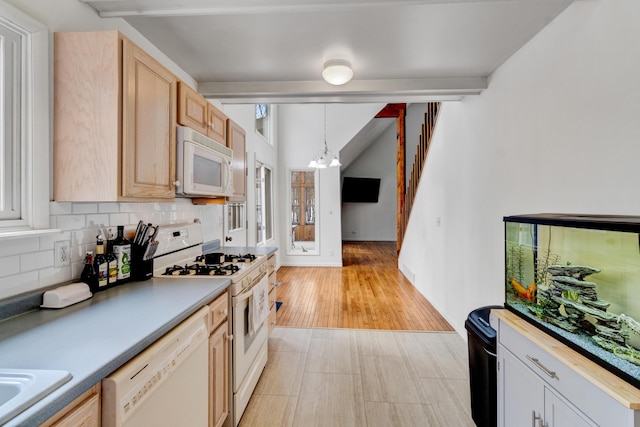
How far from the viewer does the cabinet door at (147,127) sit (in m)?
1.35

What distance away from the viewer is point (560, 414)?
3.43ft

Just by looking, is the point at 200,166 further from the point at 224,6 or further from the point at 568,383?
the point at 568,383

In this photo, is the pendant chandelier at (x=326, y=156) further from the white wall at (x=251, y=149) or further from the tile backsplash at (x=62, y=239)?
the tile backsplash at (x=62, y=239)

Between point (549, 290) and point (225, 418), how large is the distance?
1.80m

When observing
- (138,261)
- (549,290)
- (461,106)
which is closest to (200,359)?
(138,261)

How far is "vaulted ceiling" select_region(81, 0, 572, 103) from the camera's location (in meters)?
1.56

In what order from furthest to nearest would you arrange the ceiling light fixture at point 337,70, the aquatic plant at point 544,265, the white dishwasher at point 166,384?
the ceiling light fixture at point 337,70
the aquatic plant at point 544,265
the white dishwasher at point 166,384

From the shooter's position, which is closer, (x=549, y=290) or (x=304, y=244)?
(x=549, y=290)

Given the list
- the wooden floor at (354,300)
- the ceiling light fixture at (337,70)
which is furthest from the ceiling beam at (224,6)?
the wooden floor at (354,300)

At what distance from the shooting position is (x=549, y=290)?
1204mm

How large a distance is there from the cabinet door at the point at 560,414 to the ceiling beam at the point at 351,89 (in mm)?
2315

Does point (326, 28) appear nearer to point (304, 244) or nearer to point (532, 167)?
point (532, 167)

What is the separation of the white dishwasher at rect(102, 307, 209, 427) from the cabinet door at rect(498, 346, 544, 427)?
56.6 inches

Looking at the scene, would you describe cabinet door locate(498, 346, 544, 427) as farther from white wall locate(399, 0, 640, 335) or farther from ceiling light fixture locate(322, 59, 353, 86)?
ceiling light fixture locate(322, 59, 353, 86)
